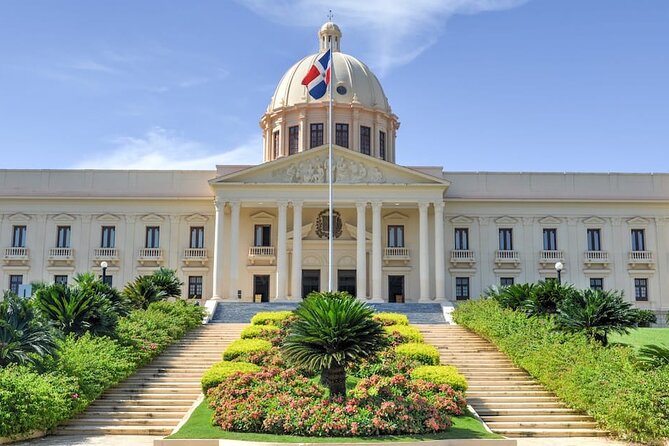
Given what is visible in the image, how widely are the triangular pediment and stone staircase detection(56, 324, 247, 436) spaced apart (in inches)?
710

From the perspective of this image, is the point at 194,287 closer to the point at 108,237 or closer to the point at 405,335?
the point at 108,237

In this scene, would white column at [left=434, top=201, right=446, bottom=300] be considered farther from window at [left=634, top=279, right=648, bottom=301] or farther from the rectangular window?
window at [left=634, top=279, right=648, bottom=301]

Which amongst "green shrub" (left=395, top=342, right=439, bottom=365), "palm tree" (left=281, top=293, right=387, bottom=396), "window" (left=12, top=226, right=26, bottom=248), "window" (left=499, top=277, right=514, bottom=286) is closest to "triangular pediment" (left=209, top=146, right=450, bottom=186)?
"window" (left=499, top=277, right=514, bottom=286)

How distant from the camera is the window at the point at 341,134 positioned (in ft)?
170

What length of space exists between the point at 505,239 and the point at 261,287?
1605 cm

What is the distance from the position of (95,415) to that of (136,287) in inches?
582

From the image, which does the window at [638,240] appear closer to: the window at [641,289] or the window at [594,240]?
the window at [641,289]

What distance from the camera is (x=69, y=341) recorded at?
72.3ft

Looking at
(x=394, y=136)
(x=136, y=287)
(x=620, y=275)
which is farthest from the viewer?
(x=394, y=136)

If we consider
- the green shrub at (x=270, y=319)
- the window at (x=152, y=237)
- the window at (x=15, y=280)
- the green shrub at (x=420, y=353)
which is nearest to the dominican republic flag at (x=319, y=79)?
the green shrub at (x=270, y=319)

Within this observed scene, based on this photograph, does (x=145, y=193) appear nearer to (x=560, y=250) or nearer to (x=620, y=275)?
(x=560, y=250)

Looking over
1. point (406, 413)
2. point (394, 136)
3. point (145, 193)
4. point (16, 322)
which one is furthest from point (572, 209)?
point (16, 322)

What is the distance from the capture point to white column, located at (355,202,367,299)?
42688 mm

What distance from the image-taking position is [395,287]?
46594 millimetres
